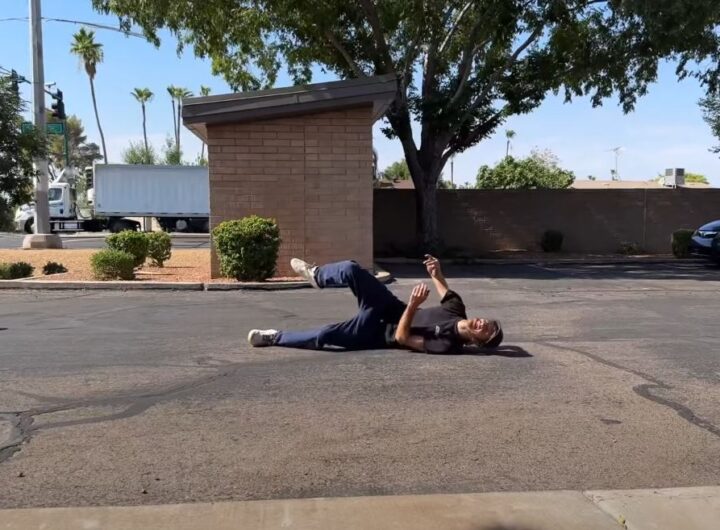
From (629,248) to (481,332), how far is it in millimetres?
18499

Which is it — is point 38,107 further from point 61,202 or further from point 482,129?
point 61,202

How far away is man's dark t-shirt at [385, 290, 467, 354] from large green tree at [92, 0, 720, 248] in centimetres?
1171

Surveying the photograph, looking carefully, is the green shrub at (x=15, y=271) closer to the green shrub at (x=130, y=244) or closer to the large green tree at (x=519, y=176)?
the green shrub at (x=130, y=244)

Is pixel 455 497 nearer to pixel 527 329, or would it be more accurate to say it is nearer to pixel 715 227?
pixel 527 329

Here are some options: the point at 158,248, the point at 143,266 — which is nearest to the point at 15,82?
the point at 158,248

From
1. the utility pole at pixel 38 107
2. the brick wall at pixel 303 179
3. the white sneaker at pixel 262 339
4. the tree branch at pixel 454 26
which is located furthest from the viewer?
the utility pole at pixel 38 107

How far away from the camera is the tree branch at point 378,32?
18.4 meters

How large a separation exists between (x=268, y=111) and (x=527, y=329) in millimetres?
8075

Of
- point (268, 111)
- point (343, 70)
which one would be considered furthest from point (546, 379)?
point (343, 70)

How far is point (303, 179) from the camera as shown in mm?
15688

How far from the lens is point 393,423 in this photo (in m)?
5.36

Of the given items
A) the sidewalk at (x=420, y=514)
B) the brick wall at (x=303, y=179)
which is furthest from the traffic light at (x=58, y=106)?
the sidewalk at (x=420, y=514)

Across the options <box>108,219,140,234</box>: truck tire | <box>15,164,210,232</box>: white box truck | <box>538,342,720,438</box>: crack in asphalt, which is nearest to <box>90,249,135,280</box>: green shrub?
<box>538,342,720,438</box>: crack in asphalt

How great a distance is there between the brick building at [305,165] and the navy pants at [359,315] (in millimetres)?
8001
